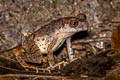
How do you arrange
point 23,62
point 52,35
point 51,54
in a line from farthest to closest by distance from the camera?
point 52,35 < point 51,54 < point 23,62

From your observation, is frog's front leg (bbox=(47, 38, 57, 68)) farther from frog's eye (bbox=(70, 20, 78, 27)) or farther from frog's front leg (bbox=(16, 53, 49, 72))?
frog's eye (bbox=(70, 20, 78, 27))

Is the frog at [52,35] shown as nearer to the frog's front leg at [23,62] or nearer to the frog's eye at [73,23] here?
the frog's eye at [73,23]

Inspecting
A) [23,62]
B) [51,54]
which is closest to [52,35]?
[51,54]

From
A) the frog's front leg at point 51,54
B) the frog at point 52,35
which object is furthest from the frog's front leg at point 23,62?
the frog's front leg at point 51,54

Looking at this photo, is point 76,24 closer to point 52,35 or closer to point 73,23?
point 73,23

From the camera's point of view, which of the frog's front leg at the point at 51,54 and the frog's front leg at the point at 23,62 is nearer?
the frog's front leg at the point at 23,62

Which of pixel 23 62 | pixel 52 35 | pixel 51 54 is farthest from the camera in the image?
pixel 52 35

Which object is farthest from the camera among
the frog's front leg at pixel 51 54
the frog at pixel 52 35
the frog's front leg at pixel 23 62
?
the frog at pixel 52 35

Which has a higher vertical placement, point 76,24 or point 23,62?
point 76,24

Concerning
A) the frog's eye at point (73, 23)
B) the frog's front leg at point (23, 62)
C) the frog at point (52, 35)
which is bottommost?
the frog's front leg at point (23, 62)

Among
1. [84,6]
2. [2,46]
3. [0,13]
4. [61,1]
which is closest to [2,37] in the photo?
[2,46]
